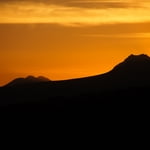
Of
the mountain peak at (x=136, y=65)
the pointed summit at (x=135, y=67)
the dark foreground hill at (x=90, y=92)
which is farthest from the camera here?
the mountain peak at (x=136, y=65)

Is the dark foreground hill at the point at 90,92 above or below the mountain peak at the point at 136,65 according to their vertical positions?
below

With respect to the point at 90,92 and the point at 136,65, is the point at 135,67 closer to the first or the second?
the point at 136,65

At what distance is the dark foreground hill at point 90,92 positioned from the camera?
104 metres

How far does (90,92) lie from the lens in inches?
5246

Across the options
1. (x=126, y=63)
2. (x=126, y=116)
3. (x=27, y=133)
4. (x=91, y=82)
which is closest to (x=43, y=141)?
(x=27, y=133)

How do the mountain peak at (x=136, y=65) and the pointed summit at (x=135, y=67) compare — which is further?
the mountain peak at (x=136, y=65)

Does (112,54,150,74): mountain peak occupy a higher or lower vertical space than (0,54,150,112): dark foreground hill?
higher

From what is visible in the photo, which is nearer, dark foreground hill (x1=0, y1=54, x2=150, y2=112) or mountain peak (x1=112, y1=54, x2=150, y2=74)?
dark foreground hill (x1=0, y1=54, x2=150, y2=112)

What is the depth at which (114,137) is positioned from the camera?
80.4 meters

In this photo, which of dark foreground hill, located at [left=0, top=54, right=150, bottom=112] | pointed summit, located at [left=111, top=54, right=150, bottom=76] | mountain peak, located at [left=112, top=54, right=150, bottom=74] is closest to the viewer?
dark foreground hill, located at [left=0, top=54, right=150, bottom=112]

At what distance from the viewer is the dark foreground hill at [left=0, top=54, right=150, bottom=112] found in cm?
10356

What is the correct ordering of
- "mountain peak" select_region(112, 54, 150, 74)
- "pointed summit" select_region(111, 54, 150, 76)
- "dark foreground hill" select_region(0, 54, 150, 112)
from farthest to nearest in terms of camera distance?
"mountain peak" select_region(112, 54, 150, 74), "pointed summit" select_region(111, 54, 150, 76), "dark foreground hill" select_region(0, 54, 150, 112)

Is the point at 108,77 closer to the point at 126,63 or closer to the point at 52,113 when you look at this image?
the point at 126,63

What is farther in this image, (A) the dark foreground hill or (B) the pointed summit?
(B) the pointed summit
